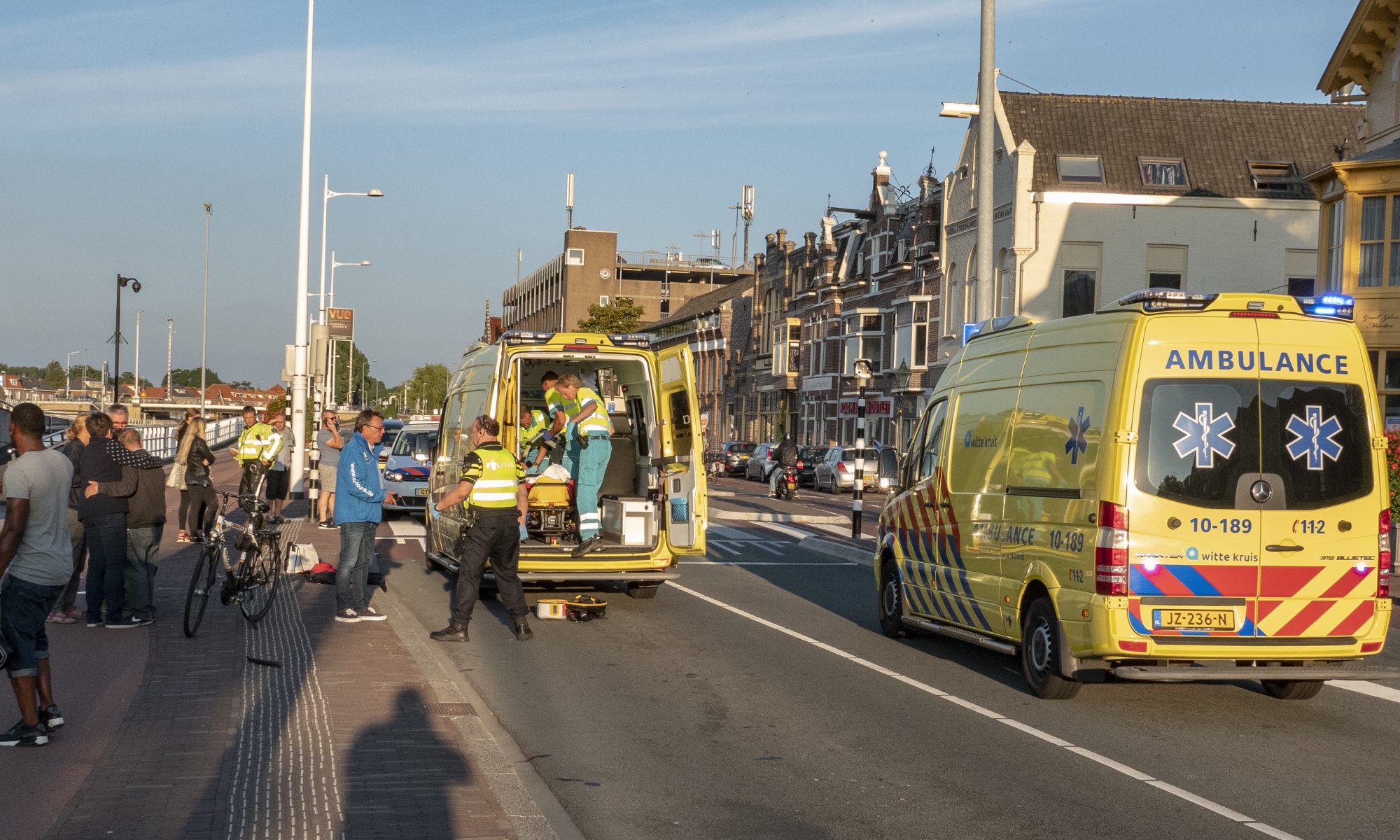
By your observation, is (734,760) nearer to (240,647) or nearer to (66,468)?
(66,468)

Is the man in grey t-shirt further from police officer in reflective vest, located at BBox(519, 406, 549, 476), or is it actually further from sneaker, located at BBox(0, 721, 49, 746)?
police officer in reflective vest, located at BBox(519, 406, 549, 476)

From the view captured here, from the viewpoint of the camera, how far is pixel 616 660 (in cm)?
1116

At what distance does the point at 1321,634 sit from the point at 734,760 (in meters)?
4.00

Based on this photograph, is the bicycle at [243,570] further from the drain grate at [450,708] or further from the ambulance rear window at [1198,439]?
the ambulance rear window at [1198,439]

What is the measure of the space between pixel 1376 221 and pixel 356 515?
22138 millimetres

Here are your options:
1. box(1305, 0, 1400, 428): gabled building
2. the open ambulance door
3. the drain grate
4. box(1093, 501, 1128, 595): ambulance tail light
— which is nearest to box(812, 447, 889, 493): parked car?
box(1305, 0, 1400, 428): gabled building

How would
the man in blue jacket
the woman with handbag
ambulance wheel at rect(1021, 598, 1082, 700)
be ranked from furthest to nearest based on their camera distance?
the woman with handbag
the man in blue jacket
ambulance wheel at rect(1021, 598, 1082, 700)

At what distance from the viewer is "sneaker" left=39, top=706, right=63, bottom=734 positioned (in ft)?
24.4

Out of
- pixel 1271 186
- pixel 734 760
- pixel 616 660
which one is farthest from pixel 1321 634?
pixel 1271 186

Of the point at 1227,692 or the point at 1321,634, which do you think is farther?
the point at 1227,692

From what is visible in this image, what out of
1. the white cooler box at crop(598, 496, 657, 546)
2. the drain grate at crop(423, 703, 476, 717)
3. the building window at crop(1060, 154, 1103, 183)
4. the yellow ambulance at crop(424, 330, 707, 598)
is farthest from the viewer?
the building window at crop(1060, 154, 1103, 183)

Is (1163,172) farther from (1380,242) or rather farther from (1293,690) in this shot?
(1293,690)

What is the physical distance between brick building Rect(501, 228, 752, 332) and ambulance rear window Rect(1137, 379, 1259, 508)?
113m

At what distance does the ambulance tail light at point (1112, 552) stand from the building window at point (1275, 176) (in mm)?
38294
